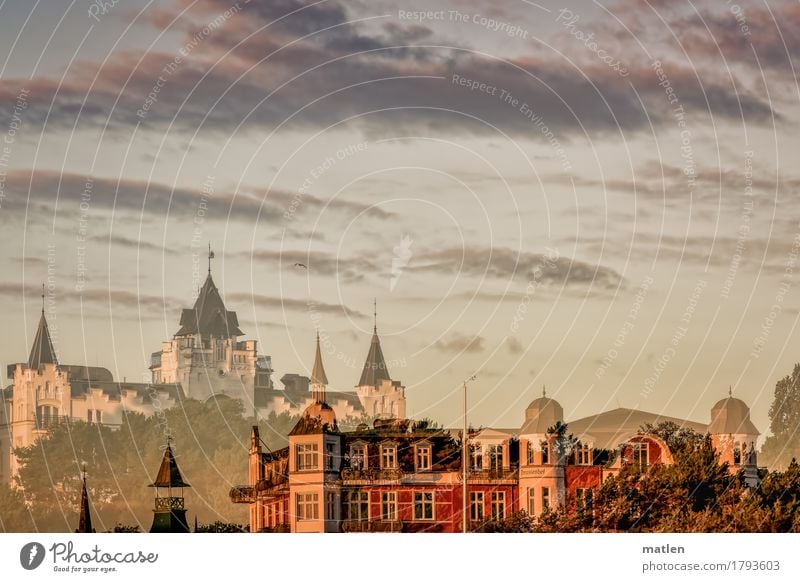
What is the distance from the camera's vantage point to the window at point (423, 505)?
Result: 78750mm

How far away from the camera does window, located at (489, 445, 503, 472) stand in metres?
80.7

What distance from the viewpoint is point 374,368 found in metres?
96.6

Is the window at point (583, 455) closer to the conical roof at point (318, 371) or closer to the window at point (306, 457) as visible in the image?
the window at point (306, 457)

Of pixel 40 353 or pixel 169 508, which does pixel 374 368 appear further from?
pixel 40 353

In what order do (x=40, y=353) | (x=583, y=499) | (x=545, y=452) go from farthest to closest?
(x=40, y=353) < (x=545, y=452) < (x=583, y=499)

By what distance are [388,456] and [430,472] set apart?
7.15 ft

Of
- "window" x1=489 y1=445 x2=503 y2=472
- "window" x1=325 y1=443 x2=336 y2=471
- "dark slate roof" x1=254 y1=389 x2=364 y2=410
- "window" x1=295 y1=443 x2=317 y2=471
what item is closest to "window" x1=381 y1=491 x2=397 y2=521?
"window" x1=325 y1=443 x2=336 y2=471

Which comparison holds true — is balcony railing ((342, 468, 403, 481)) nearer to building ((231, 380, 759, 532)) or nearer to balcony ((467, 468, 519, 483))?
building ((231, 380, 759, 532))

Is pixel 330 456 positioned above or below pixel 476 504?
above

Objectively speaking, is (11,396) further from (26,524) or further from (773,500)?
(773,500)

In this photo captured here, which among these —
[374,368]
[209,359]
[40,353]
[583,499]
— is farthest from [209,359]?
[583,499]

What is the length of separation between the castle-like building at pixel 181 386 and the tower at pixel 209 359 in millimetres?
104

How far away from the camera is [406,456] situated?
3152 inches
